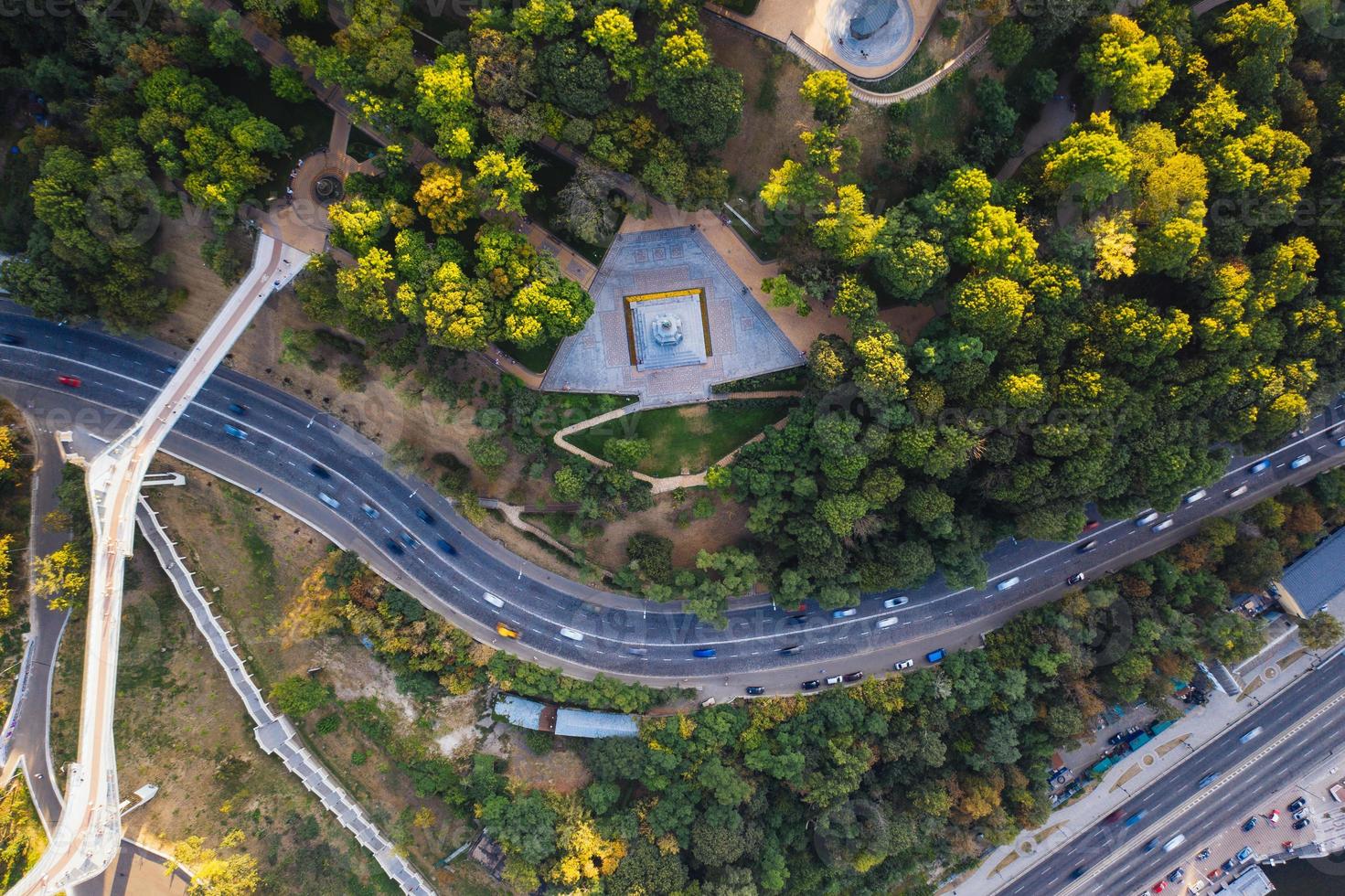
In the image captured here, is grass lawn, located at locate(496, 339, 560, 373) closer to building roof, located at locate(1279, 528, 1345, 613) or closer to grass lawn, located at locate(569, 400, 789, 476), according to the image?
grass lawn, located at locate(569, 400, 789, 476)

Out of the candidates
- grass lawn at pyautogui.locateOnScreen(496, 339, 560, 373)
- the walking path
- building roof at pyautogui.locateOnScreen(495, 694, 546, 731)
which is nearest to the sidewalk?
building roof at pyautogui.locateOnScreen(495, 694, 546, 731)

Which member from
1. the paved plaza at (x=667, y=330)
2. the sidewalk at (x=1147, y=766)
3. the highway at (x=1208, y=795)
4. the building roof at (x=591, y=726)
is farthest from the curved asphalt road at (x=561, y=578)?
the highway at (x=1208, y=795)

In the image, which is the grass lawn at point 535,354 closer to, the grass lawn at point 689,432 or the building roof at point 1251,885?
the grass lawn at point 689,432

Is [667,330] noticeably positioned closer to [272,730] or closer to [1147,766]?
[272,730]

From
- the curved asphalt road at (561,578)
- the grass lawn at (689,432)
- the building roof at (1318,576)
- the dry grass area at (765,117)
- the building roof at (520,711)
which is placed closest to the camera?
the dry grass area at (765,117)

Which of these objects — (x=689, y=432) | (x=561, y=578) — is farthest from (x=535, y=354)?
(x=561, y=578)

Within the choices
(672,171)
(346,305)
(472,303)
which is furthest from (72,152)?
(672,171)
